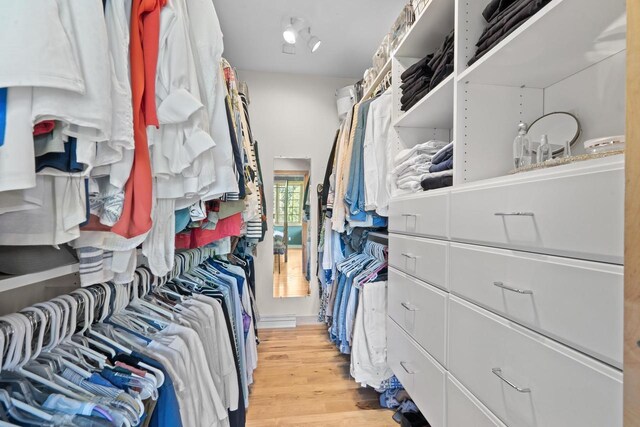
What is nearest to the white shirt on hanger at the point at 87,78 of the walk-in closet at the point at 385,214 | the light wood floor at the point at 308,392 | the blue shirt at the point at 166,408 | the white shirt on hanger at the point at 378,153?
the walk-in closet at the point at 385,214

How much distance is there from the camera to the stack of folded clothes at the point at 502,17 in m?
0.73

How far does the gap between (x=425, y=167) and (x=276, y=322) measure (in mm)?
2268

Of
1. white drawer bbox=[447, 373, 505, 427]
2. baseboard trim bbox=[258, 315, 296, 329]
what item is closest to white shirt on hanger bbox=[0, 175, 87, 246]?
white drawer bbox=[447, 373, 505, 427]

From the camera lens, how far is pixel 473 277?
772mm

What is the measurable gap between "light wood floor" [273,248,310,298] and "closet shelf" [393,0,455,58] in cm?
207

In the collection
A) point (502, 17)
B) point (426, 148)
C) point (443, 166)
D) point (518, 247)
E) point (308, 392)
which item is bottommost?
point (308, 392)

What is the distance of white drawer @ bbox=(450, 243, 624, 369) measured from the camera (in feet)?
1.48

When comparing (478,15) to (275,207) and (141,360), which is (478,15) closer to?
(141,360)

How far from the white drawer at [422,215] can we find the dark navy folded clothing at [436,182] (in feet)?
0.29

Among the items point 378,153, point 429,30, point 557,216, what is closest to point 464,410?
point 557,216

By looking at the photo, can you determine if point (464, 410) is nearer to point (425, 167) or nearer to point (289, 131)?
point (425, 167)

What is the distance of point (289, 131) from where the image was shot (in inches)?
115

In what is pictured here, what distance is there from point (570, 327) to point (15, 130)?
0.89 metres

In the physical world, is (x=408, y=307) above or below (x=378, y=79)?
below
